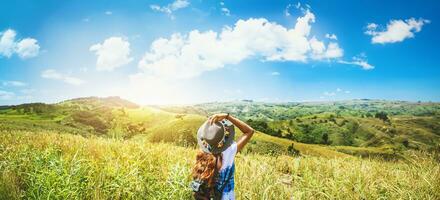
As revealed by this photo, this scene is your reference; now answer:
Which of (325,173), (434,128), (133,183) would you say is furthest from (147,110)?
(434,128)

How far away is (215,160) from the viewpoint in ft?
13.4

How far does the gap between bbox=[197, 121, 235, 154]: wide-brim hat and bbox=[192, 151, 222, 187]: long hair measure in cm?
8

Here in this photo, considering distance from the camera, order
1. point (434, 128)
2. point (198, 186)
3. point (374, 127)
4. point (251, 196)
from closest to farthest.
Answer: point (198, 186)
point (251, 196)
point (374, 127)
point (434, 128)

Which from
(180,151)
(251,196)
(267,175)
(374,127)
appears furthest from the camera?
(374,127)

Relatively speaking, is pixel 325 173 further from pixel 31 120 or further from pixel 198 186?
pixel 31 120

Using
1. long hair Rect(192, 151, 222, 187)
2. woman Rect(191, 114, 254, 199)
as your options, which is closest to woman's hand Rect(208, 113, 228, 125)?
woman Rect(191, 114, 254, 199)

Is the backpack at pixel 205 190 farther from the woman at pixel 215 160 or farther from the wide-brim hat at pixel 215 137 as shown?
the wide-brim hat at pixel 215 137

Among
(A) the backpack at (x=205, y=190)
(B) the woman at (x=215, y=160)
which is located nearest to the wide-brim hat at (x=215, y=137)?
(B) the woman at (x=215, y=160)

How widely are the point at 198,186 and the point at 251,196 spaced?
176 centimetres

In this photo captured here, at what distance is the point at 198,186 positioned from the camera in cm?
399

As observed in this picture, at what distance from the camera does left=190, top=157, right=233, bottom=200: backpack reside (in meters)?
4.00

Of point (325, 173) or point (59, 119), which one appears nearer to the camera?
point (325, 173)

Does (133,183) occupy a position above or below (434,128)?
above

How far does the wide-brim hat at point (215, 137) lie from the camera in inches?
156
